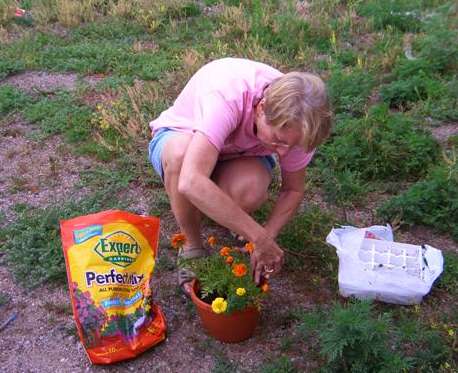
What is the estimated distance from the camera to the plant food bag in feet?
8.55

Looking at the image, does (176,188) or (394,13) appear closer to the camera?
(176,188)

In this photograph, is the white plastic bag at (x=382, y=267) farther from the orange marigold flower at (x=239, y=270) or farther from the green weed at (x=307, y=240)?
the orange marigold flower at (x=239, y=270)

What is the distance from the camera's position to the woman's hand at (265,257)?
2543 millimetres

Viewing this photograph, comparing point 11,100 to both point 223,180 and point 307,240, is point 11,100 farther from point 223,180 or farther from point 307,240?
point 307,240

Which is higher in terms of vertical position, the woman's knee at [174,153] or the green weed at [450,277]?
the woman's knee at [174,153]

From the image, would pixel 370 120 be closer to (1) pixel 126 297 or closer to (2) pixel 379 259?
(2) pixel 379 259

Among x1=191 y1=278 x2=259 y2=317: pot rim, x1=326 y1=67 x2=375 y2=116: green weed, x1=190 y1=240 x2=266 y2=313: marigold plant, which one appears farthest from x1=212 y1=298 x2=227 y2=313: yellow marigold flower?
x1=326 y1=67 x2=375 y2=116: green weed

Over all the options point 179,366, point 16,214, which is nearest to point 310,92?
point 179,366

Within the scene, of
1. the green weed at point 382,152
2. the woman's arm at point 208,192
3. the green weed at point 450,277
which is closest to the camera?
the woman's arm at point 208,192

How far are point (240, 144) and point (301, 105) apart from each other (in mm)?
558

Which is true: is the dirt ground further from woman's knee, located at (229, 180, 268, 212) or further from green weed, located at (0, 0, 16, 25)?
green weed, located at (0, 0, 16, 25)

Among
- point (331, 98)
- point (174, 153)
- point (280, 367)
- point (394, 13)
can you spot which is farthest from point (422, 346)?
point (394, 13)

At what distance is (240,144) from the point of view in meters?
2.81

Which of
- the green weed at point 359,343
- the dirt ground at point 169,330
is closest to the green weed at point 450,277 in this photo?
the dirt ground at point 169,330
